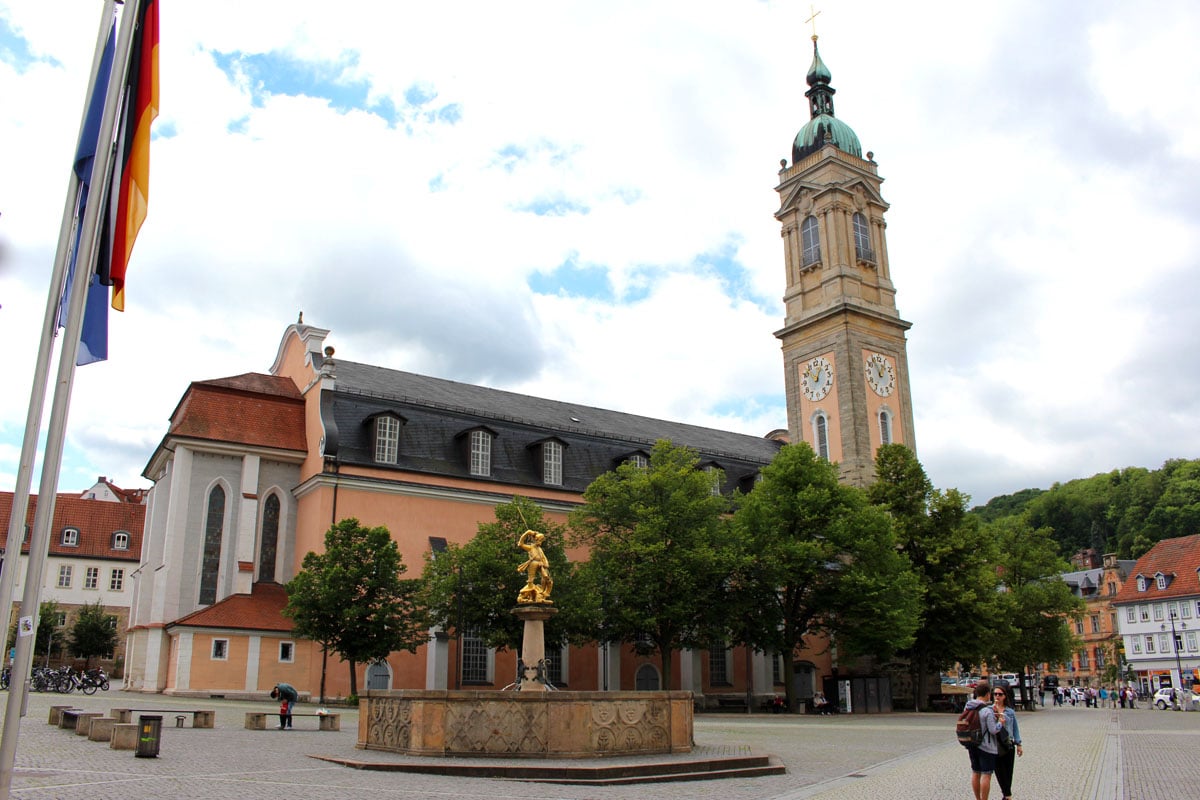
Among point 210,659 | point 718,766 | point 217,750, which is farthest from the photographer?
point 210,659

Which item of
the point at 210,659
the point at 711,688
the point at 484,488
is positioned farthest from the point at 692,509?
the point at 210,659

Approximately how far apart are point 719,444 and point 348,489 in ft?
85.8

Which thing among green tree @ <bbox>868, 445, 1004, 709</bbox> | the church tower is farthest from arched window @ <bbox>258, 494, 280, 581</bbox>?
the church tower

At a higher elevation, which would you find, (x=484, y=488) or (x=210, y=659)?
(x=484, y=488)

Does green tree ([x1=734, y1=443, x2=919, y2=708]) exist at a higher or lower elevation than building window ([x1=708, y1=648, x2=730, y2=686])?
higher

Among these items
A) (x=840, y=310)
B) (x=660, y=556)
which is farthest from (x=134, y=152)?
(x=840, y=310)

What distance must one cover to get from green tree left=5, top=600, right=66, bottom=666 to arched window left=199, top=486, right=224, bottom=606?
859 inches

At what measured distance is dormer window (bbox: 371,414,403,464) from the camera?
1677 inches

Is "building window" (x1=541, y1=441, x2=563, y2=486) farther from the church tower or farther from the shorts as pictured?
the shorts

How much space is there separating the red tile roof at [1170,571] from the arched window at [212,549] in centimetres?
7021

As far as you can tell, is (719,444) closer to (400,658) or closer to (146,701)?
(400,658)

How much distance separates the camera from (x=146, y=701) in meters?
32.3

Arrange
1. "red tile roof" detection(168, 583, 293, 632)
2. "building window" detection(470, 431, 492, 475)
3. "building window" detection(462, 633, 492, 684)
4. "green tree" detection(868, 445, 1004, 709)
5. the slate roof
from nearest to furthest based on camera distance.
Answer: "red tile roof" detection(168, 583, 293, 632) → "building window" detection(462, 633, 492, 684) → the slate roof → "green tree" detection(868, 445, 1004, 709) → "building window" detection(470, 431, 492, 475)

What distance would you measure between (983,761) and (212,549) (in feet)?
116
